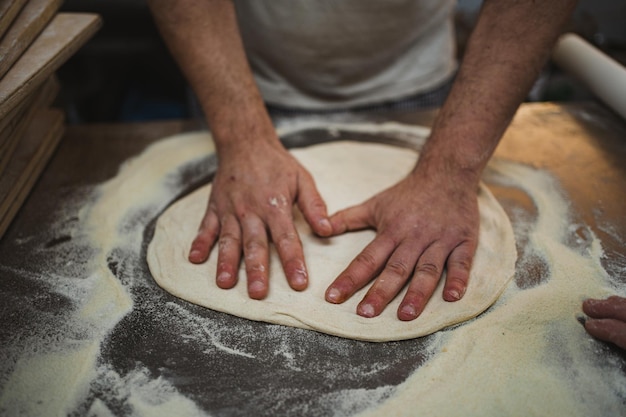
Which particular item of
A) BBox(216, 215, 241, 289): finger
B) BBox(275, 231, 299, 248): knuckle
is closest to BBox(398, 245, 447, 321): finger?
BBox(275, 231, 299, 248): knuckle

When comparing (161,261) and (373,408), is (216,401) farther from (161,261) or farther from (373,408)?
(161,261)

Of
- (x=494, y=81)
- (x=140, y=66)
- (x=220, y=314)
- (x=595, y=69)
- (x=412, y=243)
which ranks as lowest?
(x=140, y=66)

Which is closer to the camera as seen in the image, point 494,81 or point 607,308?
point 607,308

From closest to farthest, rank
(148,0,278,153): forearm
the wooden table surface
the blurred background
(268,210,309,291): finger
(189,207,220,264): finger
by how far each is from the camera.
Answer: the wooden table surface, (268,210,309,291): finger, (189,207,220,264): finger, (148,0,278,153): forearm, the blurred background

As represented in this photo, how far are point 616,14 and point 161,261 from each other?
3.70 metres

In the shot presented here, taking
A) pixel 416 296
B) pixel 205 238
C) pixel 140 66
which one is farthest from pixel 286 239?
pixel 140 66

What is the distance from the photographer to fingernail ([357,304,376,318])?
115cm

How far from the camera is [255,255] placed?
1.29 m

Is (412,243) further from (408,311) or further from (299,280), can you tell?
(299,280)

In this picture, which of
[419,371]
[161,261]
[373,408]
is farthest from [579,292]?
[161,261]

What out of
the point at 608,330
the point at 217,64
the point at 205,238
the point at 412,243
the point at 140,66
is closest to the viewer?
the point at 608,330

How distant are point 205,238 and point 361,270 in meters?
0.47

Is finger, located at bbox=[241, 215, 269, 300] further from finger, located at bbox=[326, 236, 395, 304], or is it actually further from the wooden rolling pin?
the wooden rolling pin

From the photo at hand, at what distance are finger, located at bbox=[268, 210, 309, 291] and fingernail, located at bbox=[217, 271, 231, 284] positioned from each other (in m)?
0.15
